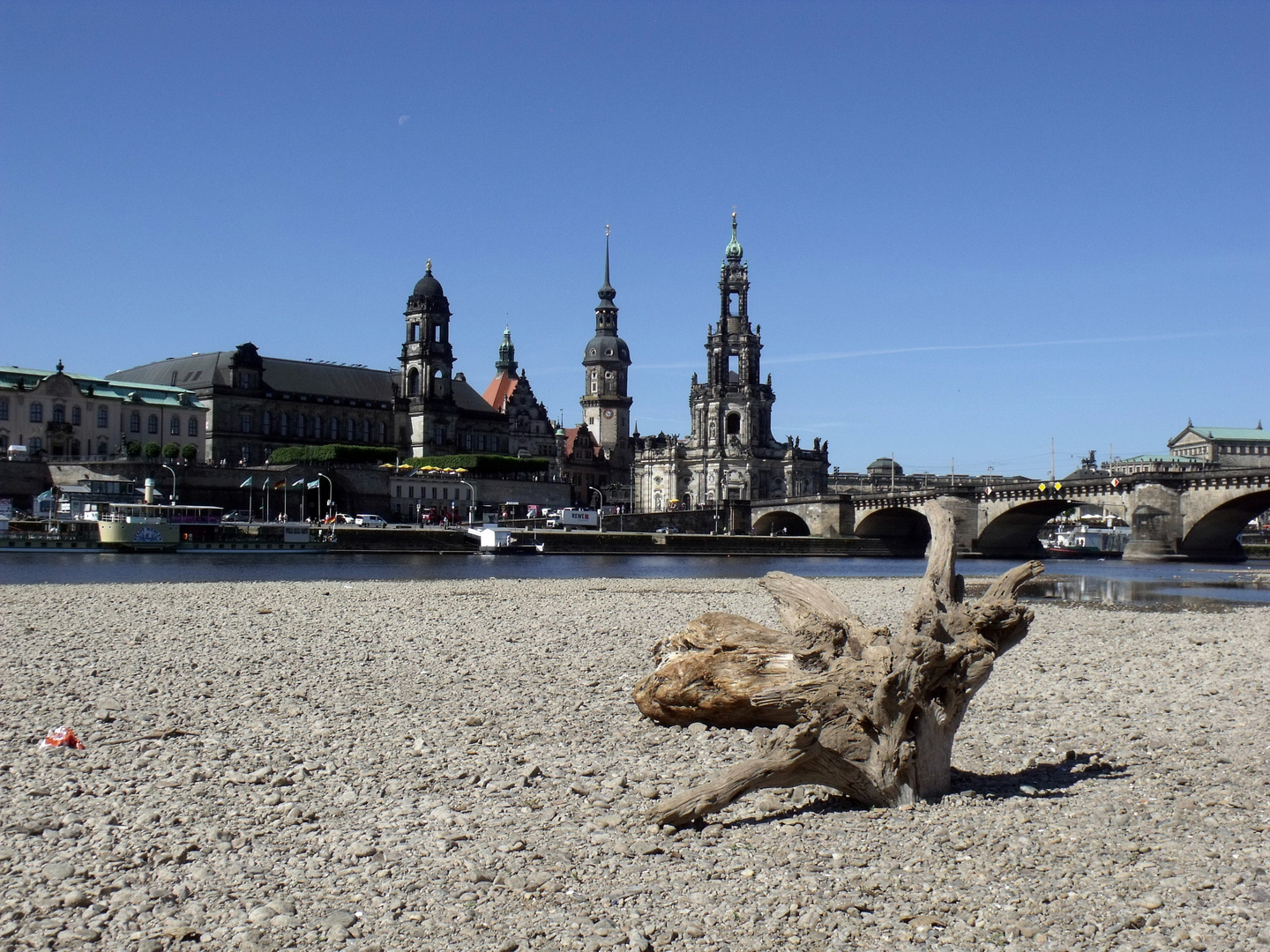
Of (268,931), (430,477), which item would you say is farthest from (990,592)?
(430,477)

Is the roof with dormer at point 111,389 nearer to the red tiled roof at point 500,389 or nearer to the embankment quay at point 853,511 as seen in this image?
the embankment quay at point 853,511

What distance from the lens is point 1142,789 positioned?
28.8 ft

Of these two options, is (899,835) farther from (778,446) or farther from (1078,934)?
(778,446)

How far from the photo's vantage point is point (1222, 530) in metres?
66.9

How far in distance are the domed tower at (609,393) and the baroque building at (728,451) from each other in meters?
13.5

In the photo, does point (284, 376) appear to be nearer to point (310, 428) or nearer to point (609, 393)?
point (310, 428)

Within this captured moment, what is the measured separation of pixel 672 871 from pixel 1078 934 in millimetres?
2335

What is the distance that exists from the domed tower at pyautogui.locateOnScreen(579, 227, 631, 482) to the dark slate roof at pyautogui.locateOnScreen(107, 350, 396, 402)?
29376 millimetres

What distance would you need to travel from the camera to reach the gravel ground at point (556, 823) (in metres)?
6.24

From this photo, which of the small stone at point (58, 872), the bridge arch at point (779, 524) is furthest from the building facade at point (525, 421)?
the small stone at point (58, 872)

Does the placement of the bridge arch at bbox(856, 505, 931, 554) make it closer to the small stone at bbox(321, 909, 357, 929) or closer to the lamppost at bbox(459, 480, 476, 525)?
the lamppost at bbox(459, 480, 476, 525)

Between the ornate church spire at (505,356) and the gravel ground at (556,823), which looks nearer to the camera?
the gravel ground at (556,823)

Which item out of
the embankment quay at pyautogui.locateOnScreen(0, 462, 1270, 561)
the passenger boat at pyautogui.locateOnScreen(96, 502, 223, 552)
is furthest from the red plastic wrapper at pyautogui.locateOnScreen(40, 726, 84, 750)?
the embankment quay at pyautogui.locateOnScreen(0, 462, 1270, 561)

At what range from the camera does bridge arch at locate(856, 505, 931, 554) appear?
8794 centimetres
